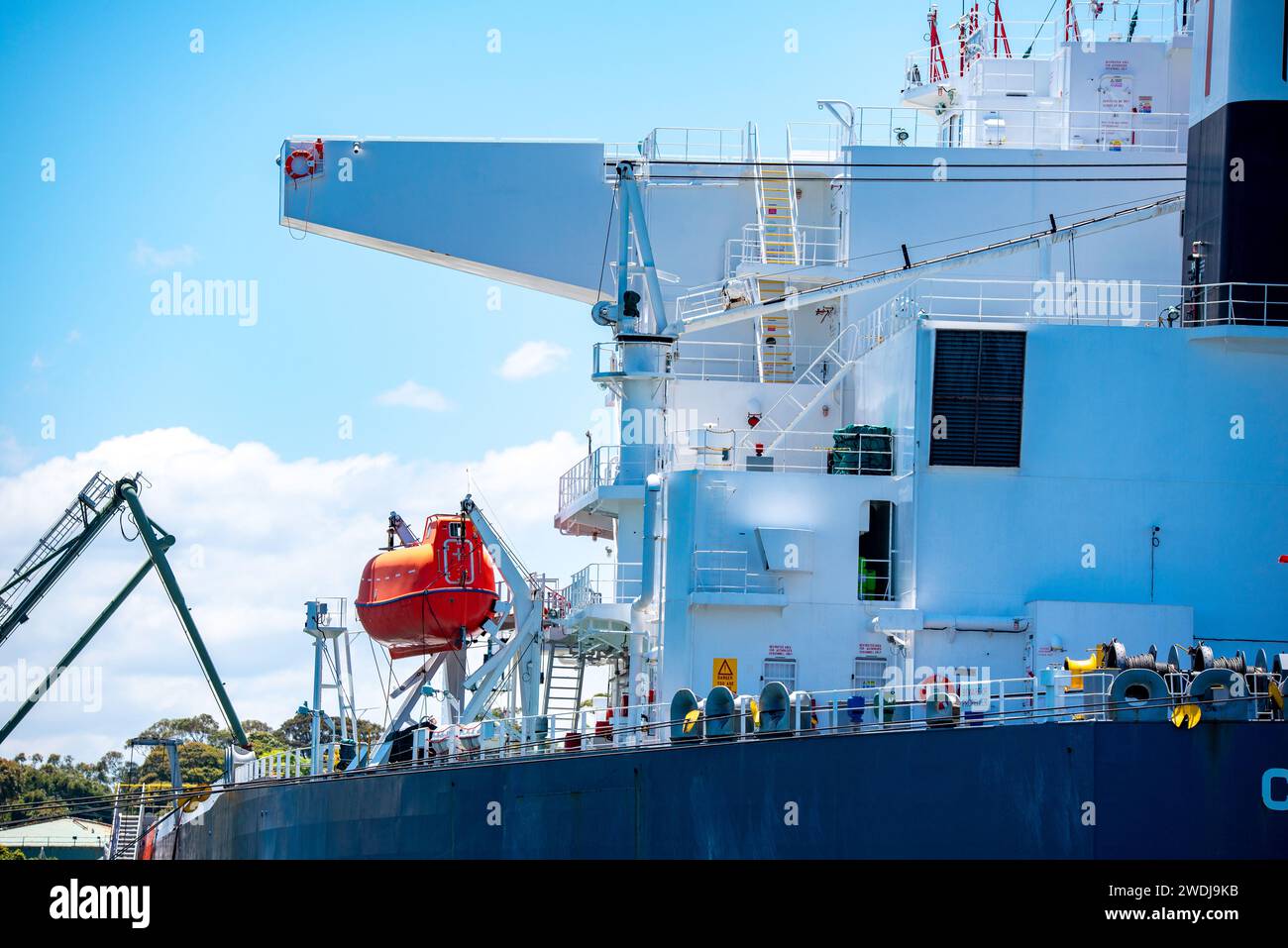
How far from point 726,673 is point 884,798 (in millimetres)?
5831

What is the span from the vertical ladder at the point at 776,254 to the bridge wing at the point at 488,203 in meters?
2.86

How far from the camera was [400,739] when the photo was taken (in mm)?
31188

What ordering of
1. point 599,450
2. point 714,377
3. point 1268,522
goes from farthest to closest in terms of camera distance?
1. point 714,377
2. point 599,450
3. point 1268,522

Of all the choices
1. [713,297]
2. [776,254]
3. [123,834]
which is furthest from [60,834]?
[776,254]

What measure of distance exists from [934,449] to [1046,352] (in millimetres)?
2065

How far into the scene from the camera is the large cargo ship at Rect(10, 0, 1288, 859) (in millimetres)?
20109

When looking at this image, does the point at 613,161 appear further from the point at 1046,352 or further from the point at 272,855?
the point at 272,855

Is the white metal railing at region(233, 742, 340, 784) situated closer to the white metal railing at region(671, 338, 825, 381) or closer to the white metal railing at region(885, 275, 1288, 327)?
the white metal railing at region(671, 338, 825, 381)

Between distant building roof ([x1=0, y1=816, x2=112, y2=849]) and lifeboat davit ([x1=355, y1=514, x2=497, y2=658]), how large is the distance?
33.8 meters

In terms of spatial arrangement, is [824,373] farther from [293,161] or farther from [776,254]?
[293,161]

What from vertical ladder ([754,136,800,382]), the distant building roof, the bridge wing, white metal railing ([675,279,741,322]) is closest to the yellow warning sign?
white metal railing ([675,279,741,322])

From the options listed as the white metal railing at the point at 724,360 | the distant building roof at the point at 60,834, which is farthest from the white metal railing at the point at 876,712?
the distant building roof at the point at 60,834

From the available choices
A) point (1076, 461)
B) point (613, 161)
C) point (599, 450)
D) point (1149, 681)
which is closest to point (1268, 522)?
point (1076, 461)

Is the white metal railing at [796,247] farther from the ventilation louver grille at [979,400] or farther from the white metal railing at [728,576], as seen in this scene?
the white metal railing at [728,576]
